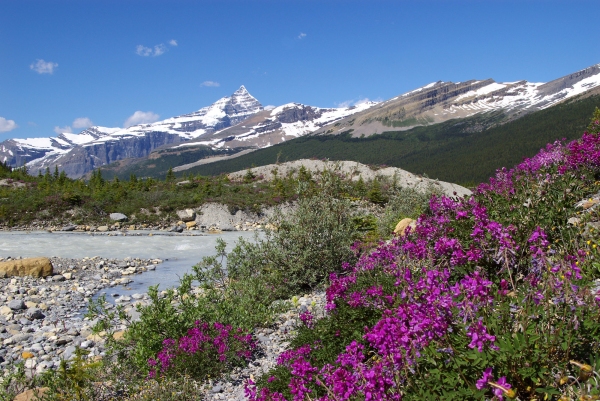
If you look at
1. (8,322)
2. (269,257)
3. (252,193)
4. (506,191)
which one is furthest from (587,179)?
(252,193)

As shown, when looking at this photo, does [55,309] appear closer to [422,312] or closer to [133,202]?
[422,312]

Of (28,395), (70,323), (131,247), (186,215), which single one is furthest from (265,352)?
(186,215)

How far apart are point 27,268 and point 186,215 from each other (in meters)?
16.5

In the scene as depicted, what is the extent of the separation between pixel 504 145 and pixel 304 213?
126551 mm

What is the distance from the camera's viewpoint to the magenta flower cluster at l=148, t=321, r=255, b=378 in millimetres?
5508

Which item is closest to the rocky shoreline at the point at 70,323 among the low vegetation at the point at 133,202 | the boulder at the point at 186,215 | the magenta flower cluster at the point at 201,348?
the magenta flower cluster at the point at 201,348

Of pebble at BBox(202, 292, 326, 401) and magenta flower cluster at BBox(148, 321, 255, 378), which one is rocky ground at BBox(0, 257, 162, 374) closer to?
magenta flower cluster at BBox(148, 321, 255, 378)

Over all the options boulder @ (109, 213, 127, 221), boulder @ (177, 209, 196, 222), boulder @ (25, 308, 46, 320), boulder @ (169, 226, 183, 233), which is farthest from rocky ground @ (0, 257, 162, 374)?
boulder @ (177, 209, 196, 222)

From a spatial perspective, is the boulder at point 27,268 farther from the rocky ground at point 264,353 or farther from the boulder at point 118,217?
the boulder at point 118,217

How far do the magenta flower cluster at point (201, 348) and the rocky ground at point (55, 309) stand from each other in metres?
1.39

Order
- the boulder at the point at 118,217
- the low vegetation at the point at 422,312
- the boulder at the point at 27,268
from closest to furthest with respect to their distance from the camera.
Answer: the low vegetation at the point at 422,312, the boulder at the point at 27,268, the boulder at the point at 118,217

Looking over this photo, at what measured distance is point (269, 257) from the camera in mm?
10234

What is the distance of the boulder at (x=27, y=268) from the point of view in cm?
1391

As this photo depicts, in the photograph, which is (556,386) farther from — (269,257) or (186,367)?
(269,257)
